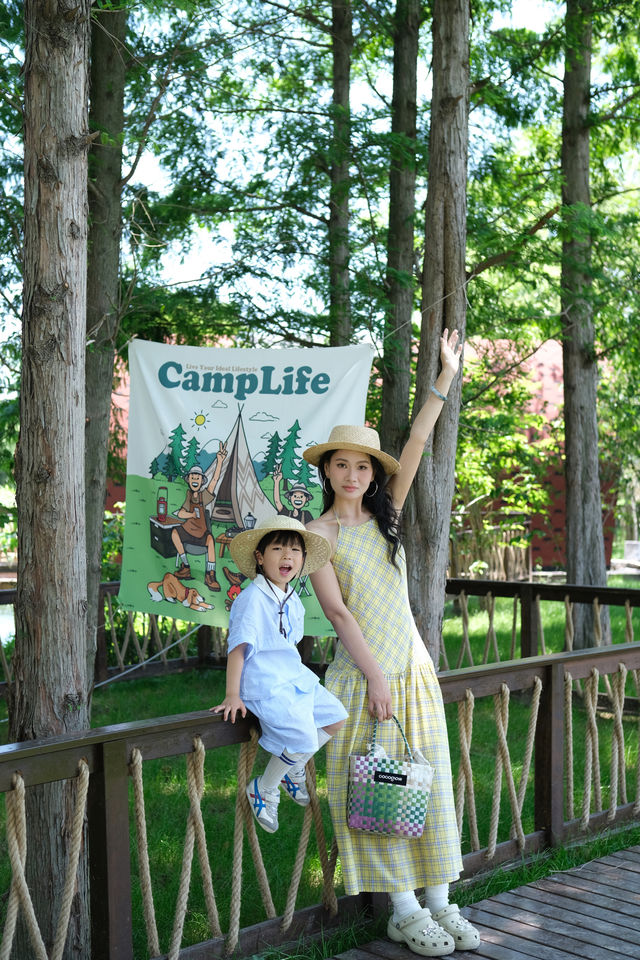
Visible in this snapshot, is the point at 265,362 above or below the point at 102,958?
above

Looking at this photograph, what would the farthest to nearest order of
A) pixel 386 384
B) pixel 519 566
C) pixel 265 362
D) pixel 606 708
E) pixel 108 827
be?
pixel 519 566, pixel 606 708, pixel 386 384, pixel 265 362, pixel 108 827

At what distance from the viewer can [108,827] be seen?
9.36 ft

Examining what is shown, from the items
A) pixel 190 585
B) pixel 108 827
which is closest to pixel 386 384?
pixel 190 585

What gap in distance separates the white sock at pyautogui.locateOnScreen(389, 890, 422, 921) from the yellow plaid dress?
44 millimetres

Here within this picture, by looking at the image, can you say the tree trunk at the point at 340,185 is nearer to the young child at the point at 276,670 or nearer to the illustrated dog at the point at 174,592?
the illustrated dog at the point at 174,592

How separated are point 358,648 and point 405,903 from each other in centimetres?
88

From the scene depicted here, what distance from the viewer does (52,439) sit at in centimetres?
337

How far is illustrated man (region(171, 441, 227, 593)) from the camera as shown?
19.9ft

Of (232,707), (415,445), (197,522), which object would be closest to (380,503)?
(415,445)

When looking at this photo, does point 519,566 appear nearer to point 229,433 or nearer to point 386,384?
point 386,384

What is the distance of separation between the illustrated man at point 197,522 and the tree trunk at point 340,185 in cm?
189

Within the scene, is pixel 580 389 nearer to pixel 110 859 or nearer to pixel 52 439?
pixel 52 439

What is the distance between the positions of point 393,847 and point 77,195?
97.9 inches

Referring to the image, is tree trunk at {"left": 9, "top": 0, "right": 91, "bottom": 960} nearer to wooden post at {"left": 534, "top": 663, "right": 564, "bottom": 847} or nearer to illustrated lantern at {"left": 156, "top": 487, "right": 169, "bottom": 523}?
wooden post at {"left": 534, "top": 663, "right": 564, "bottom": 847}
